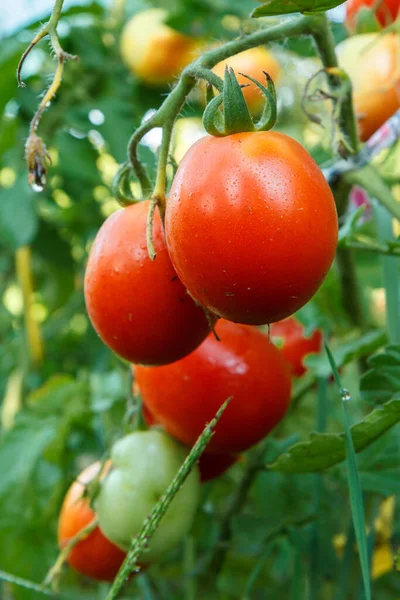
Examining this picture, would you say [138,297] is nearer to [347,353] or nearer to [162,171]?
[162,171]

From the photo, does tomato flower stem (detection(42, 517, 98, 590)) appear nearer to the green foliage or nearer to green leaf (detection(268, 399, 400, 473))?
the green foliage

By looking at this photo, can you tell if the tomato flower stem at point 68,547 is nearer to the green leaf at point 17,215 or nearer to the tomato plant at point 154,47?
the green leaf at point 17,215

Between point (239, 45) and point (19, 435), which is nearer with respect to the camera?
point (239, 45)

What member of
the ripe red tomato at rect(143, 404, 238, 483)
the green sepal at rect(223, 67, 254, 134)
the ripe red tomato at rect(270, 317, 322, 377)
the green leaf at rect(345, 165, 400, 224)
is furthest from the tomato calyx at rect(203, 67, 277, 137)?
the ripe red tomato at rect(270, 317, 322, 377)

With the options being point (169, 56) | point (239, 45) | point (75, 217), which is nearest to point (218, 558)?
point (239, 45)

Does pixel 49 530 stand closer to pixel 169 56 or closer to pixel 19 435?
pixel 19 435

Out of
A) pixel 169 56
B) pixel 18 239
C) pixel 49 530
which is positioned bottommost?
pixel 49 530

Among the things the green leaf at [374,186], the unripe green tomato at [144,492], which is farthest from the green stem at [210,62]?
the unripe green tomato at [144,492]
